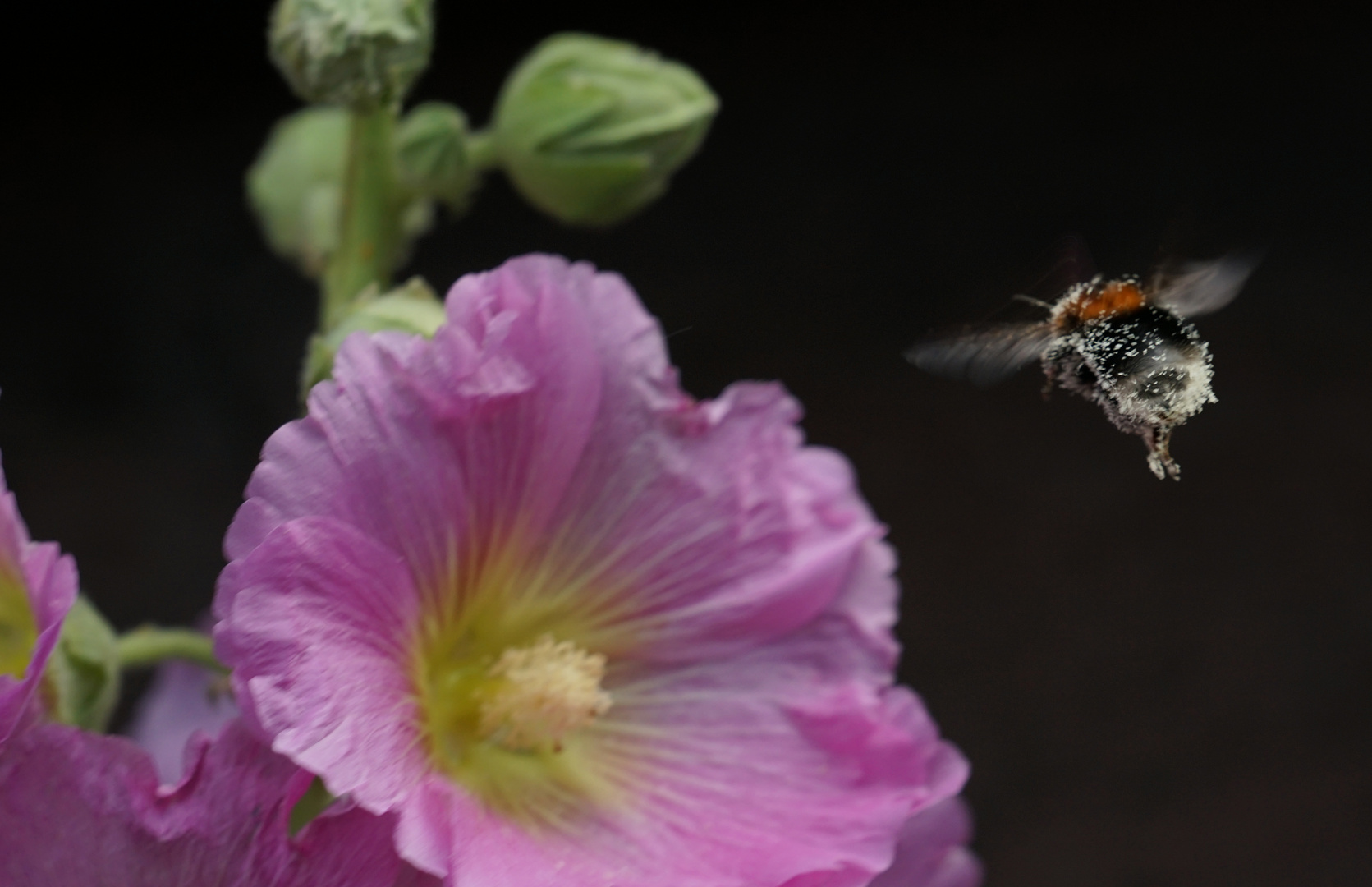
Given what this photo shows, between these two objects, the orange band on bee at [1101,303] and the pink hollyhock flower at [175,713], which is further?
the pink hollyhock flower at [175,713]

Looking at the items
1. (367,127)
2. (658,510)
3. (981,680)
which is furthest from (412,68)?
(981,680)

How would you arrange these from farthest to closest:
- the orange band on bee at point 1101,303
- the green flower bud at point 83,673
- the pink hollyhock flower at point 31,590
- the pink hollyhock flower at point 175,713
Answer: the pink hollyhock flower at point 175,713 → the orange band on bee at point 1101,303 → the green flower bud at point 83,673 → the pink hollyhock flower at point 31,590

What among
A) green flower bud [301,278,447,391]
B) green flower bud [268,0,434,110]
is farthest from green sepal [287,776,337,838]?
green flower bud [268,0,434,110]

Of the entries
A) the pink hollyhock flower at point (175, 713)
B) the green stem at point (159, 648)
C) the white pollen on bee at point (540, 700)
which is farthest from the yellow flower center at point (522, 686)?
the pink hollyhock flower at point (175, 713)

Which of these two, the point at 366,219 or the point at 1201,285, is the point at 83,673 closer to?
the point at 366,219

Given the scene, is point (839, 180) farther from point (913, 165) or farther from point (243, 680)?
point (243, 680)

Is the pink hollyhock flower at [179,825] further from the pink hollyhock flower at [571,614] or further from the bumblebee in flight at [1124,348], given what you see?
the bumblebee in flight at [1124,348]

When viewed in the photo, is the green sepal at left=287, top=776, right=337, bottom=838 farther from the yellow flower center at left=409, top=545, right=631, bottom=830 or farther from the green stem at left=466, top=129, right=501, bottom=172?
the green stem at left=466, top=129, right=501, bottom=172
